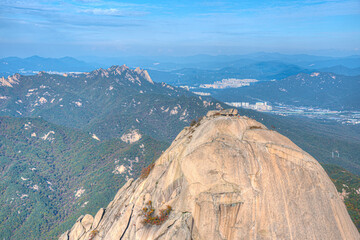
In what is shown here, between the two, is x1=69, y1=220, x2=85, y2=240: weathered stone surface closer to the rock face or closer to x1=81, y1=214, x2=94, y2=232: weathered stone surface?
x1=81, y1=214, x2=94, y2=232: weathered stone surface

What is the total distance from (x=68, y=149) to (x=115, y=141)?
143 ft

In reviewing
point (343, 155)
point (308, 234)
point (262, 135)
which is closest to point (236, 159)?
point (262, 135)

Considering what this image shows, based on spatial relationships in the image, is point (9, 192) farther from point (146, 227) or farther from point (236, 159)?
point (236, 159)

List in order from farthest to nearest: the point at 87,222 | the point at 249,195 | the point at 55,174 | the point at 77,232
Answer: the point at 55,174, the point at 87,222, the point at 77,232, the point at 249,195

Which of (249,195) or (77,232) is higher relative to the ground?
(249,195)

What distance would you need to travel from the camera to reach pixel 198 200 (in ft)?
78.9

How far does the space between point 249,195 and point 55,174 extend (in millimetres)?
156410

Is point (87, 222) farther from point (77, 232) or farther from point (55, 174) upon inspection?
point (55, 174)

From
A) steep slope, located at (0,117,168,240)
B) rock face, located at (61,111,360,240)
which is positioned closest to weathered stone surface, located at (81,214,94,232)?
rock face, located at (61,111,360,240)

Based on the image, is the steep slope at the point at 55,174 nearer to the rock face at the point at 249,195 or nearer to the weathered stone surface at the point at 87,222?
the weathered stone surface at the point at 87,222

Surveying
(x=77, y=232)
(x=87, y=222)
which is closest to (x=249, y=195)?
(x=87, y=222)

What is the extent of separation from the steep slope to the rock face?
283 ft

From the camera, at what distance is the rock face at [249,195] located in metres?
22.5

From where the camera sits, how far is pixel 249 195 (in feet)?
76.0
